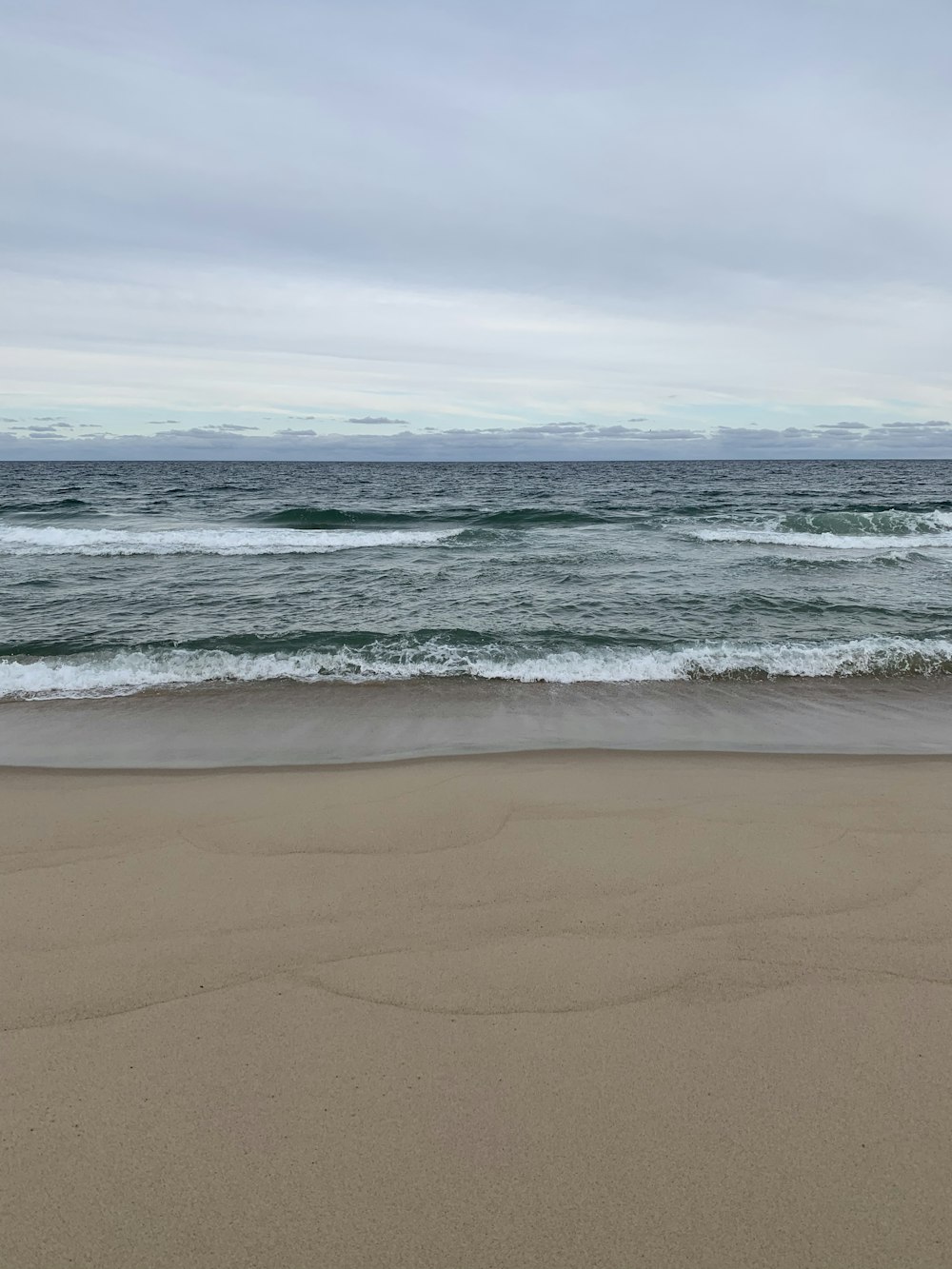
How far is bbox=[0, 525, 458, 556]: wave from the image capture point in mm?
19438

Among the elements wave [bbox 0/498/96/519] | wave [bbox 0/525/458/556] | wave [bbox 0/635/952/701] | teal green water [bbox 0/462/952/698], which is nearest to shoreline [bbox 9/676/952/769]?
wave [bbox 0/635/952/701]

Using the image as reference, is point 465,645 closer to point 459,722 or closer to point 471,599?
point 459,722

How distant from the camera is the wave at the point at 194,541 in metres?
19.4

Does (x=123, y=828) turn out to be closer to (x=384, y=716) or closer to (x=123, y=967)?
(x=123, y=967)

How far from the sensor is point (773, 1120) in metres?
2.28

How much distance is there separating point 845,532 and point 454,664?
19745 mm

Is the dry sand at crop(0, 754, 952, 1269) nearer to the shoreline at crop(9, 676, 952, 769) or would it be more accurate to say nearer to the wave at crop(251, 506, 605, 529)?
the shoreline at crop(9, 676, 952, 769)

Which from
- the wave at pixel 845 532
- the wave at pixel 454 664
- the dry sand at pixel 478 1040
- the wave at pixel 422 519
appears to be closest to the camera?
the dry sand at pixel 478 1040

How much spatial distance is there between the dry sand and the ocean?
2037mm

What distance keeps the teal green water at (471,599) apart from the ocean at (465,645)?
61 millimetres

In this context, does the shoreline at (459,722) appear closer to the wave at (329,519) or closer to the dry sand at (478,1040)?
the dry sand at (478,1040)

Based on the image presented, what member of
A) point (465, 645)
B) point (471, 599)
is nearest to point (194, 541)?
point (471, 599)

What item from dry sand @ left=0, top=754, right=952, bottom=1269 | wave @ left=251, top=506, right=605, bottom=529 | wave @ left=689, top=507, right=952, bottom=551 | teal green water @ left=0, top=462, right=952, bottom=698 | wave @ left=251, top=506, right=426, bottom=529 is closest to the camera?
dry sand @ left=0, top=754, right=952, bottom=1269

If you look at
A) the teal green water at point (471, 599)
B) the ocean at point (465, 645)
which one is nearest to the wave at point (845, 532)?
the teal green water at point (471, 599)
